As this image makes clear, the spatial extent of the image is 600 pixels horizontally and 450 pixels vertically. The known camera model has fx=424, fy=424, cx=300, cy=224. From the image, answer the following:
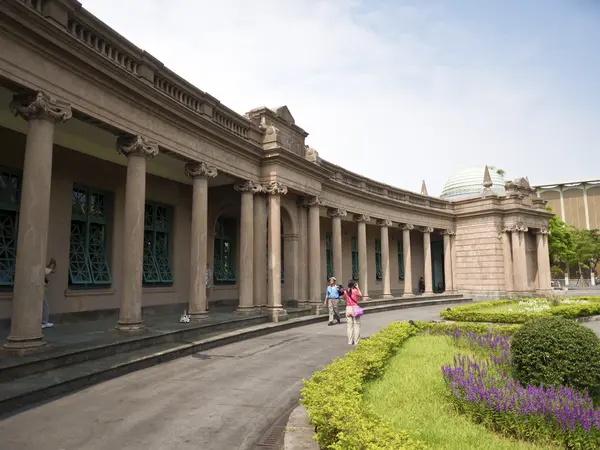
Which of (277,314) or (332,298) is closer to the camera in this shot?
(277,314)

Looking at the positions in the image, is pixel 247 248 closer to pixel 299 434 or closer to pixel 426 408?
pixel 426 408

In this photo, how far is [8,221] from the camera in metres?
12.2

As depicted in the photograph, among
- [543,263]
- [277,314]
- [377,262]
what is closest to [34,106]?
[277,314]

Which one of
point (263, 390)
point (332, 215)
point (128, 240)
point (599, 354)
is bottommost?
point (263, 390)

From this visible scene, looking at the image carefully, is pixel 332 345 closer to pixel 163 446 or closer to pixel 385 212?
pixel 163 446

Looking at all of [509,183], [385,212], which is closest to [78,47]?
[385,212]

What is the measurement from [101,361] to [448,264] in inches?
1114

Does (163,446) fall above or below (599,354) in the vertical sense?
below

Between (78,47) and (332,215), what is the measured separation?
15.6 meters

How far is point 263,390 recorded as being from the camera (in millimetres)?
8086

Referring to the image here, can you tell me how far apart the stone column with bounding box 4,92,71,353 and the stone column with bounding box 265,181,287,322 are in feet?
29.1

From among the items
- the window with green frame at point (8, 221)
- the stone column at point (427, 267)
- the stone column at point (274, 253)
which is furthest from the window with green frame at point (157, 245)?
the stone column at point (427, 267)

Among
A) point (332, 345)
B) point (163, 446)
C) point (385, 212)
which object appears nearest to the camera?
point (163, 446)

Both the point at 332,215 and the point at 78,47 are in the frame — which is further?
the point at 332,215
